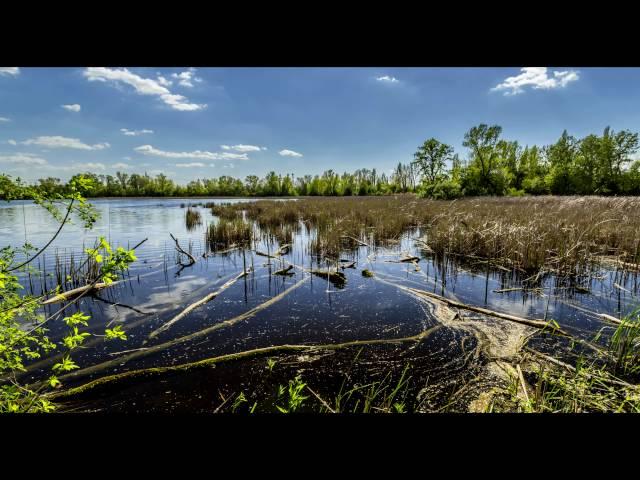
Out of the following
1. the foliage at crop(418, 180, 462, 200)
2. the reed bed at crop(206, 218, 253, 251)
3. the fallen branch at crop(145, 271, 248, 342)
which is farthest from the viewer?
the foliage at crop(418, 180, 462, 200)

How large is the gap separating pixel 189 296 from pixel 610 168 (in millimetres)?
52422

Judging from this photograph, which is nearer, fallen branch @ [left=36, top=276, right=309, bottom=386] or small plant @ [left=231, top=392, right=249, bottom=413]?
small plant @ [left=231, top=392, right=249, bottom=413]

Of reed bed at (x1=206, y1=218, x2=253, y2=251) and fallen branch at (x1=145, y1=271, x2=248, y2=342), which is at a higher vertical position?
reed bed at (x1=206, y1=218, x2=253, y2=251)

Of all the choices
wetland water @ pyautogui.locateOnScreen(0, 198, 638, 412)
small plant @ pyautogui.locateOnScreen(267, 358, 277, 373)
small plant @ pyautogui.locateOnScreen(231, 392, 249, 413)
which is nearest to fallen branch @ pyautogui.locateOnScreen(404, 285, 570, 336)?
wetland water @ pyautogui.locateOnScreen(0, 198, 638, 412)

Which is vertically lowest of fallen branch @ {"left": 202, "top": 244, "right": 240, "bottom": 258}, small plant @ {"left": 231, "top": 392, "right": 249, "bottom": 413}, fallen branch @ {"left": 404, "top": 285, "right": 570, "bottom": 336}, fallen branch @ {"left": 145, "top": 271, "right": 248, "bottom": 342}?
small plant @ {"left": 231, "top": 392, "right": 249, "bottom": 413}

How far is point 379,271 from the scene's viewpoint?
7.94 m

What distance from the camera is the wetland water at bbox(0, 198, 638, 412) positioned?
10.5 ft

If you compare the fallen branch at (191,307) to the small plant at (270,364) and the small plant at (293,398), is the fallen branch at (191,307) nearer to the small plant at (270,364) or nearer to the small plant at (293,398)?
the small plant at (270,364)

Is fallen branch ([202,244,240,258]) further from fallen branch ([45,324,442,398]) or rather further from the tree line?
the tree line

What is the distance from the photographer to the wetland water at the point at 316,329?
3207 mm

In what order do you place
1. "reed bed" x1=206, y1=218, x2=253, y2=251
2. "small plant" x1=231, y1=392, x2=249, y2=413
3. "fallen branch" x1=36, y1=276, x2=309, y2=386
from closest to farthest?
"small plant" x1=231, y1=392, x2=249, y2=413 → "fallen branch" x1=36, y1=276, x2=309, y2=386 → "reed bed" x1=206, y1=218, x2=253, y2=251

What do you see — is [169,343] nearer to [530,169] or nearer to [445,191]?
[445,191]

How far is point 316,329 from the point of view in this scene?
4.70 meters
